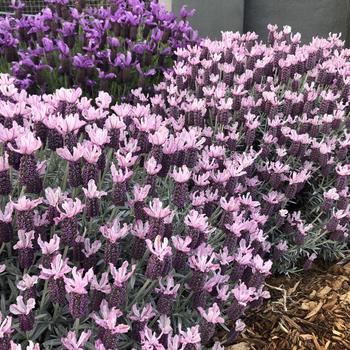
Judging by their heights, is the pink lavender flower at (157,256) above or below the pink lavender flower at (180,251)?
above

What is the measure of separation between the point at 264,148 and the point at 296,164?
0.73 feet

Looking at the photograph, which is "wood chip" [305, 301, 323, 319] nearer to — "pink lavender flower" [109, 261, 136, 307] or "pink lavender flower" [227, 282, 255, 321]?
"pink lavender flower" [227, 282, 255, 321]

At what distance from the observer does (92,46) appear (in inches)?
143

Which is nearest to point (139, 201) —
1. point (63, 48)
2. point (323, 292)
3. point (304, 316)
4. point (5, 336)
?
point (5, 336)

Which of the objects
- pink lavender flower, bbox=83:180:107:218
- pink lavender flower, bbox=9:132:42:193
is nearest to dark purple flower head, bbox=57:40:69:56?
pink lavender flower, bbox=9:132:42:193

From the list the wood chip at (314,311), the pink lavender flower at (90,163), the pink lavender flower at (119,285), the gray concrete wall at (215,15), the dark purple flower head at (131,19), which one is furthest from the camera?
the gray concrete wall at (215,15)

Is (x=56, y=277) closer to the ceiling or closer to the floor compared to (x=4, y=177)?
closer to the floor

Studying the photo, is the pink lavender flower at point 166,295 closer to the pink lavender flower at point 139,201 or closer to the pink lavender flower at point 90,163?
the pink lavender flower at point 139,201

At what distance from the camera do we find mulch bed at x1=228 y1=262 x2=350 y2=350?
2.34 metres

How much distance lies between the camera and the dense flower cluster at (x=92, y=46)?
11.5ft

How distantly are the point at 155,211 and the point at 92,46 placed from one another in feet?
7.41

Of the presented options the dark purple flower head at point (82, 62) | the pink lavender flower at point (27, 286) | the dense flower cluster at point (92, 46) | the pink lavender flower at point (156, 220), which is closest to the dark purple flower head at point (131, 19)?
the dense flower cluster at point (92, 46)

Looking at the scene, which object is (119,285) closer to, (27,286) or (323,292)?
(27,286)

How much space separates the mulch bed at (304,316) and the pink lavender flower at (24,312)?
1033 mm
